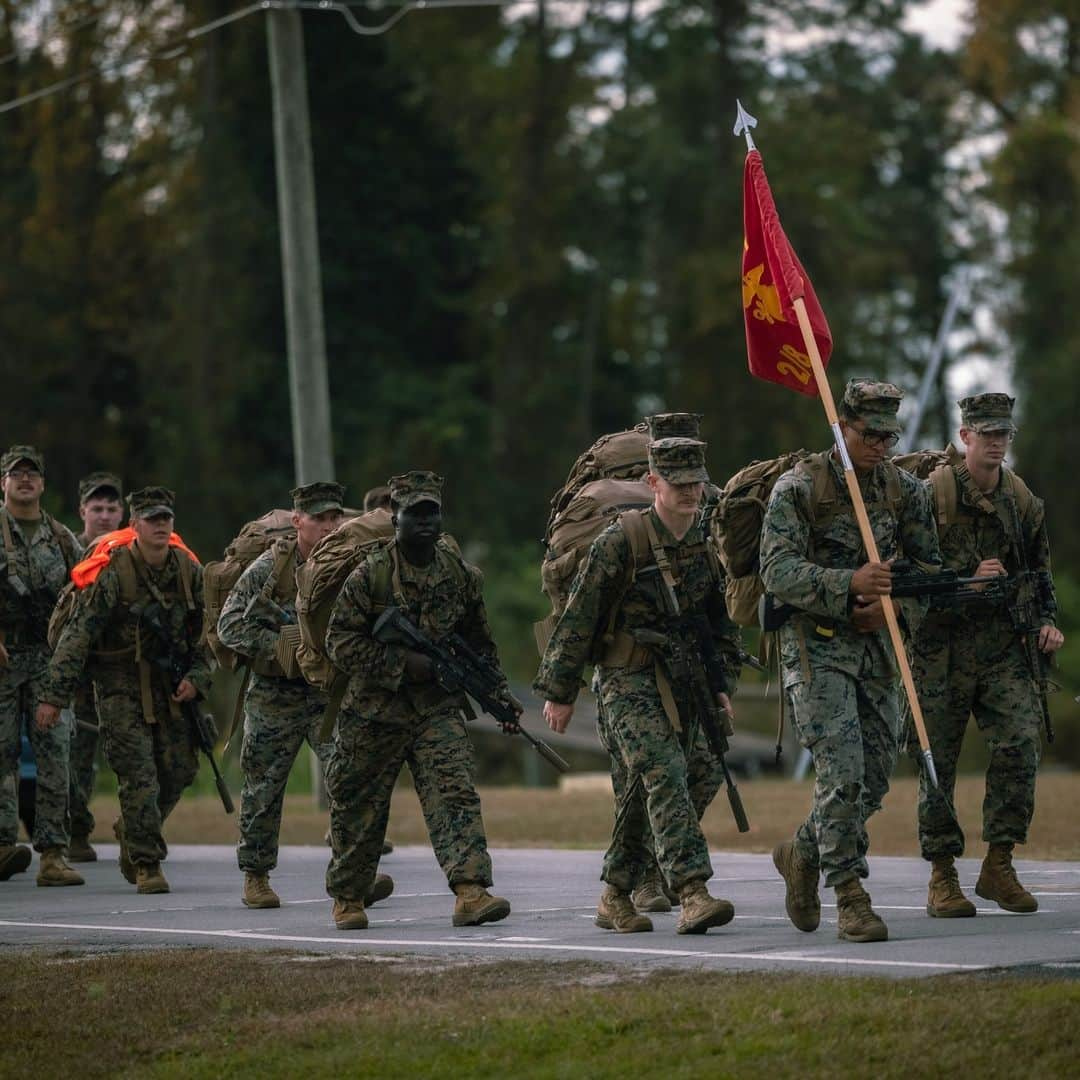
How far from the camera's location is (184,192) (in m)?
44.1

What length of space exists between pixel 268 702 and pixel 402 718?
6.88 ft

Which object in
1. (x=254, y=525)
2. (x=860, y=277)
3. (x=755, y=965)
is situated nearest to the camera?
(x=755, y=965)

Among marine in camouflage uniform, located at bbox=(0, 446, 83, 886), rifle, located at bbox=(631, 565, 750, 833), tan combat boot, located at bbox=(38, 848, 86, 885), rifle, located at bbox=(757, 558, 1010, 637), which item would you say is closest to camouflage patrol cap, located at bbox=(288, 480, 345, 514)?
marine in camouflage uniform, located at bbox=(0, 446, 83, 886)

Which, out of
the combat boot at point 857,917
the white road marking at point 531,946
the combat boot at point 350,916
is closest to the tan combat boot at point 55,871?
the white road marking at point 531,946

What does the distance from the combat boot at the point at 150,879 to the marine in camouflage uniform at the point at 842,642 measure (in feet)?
15.8

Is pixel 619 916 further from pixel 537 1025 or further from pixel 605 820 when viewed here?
pixel 605 820

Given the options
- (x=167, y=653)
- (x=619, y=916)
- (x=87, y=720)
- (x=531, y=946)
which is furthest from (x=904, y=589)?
(x=87, y=720)

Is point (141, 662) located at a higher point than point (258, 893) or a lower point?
higher

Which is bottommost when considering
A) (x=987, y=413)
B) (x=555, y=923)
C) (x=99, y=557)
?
(x=555, y=923)

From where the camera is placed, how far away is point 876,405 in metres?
10.3

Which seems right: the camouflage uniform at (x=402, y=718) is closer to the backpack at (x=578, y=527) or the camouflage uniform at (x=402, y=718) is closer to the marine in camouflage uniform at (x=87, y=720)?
A: the backpack at (x=578, y=527)

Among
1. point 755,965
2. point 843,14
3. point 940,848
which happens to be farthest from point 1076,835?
point 843,14

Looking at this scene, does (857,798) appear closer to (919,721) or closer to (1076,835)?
(919,721)

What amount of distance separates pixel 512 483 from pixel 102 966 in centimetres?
3800
